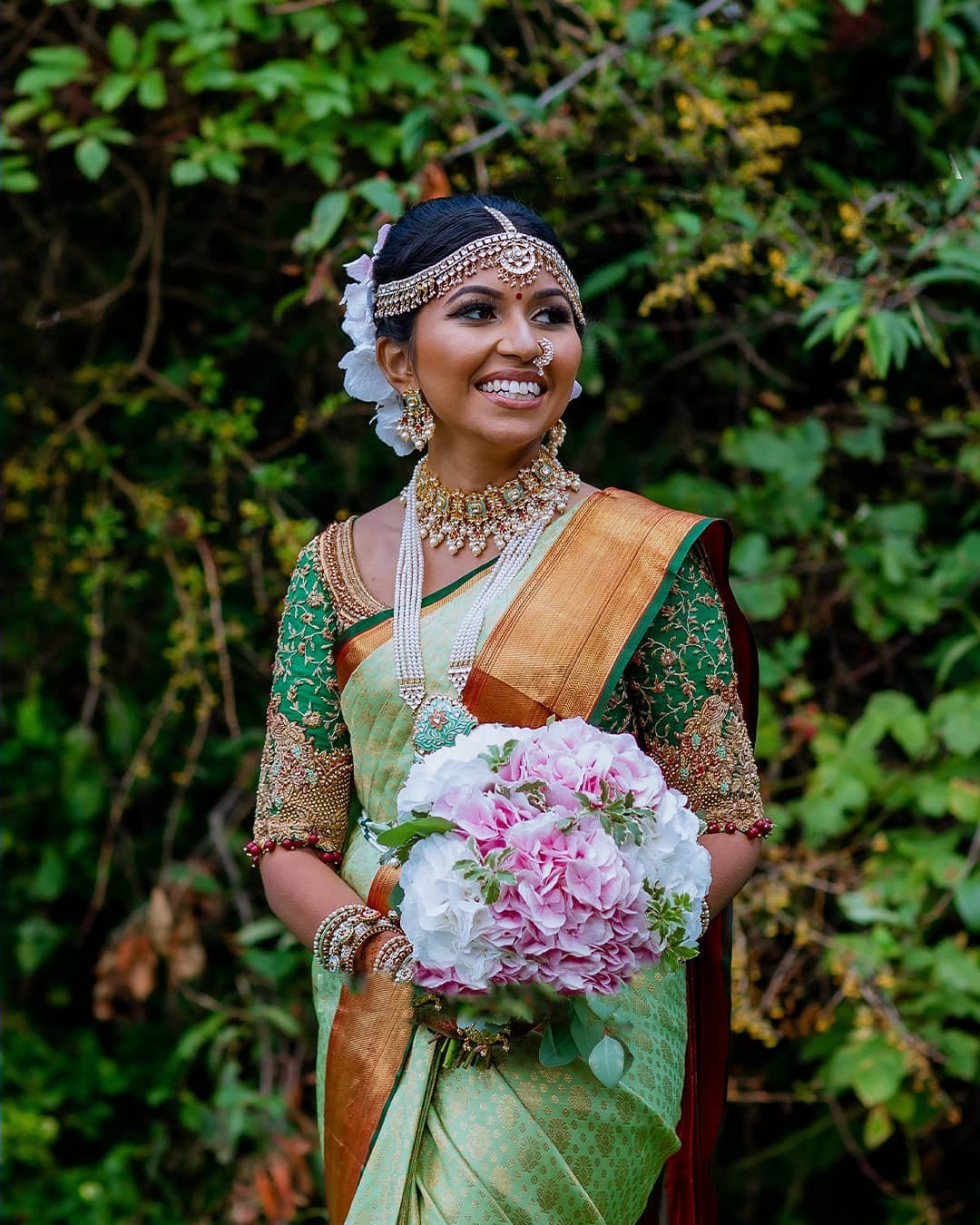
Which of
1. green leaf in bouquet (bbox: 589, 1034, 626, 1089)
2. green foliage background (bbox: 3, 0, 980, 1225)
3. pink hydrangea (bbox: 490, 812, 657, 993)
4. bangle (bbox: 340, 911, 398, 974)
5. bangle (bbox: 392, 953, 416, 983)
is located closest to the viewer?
pink hydrangea (bbox: 490, 812, 657, 993)

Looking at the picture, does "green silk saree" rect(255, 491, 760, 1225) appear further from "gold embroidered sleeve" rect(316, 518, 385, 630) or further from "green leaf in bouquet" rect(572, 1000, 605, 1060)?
"green leaf in bouquet" rect(572, 1000, 605, 1060)

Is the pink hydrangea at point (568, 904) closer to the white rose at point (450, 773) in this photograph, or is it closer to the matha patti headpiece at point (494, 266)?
the white rose at point (450, 773)

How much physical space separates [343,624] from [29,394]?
2678 millimetres

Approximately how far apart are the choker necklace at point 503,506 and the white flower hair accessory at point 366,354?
130 mm

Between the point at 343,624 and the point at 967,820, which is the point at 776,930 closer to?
the point at 967,820

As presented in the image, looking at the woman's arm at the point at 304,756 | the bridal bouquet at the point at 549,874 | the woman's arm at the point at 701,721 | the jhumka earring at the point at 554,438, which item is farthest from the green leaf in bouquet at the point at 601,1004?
the jhumka earring at the point at 554,438

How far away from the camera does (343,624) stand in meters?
2.44

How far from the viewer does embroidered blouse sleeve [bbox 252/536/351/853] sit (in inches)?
95.7

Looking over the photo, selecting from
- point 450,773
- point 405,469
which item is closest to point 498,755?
point 450,773

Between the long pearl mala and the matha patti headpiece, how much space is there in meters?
0.35

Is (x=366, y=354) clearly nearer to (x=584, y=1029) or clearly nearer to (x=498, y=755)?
(x=498, y=755)

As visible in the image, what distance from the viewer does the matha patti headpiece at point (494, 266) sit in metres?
2.28

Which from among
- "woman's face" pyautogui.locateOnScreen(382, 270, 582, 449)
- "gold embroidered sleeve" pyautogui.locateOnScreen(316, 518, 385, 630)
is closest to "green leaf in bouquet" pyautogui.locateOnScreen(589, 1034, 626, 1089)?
"gold embroidered sleeve" pyautogui.locateOnScreen(316, 518, 385, 630)

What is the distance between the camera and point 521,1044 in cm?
213
